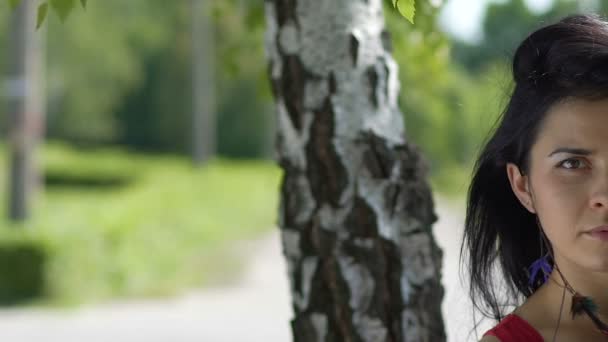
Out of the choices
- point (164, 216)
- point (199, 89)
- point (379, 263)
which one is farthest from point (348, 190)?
point (199, 89)

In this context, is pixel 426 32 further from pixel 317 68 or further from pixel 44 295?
pixel 44 295

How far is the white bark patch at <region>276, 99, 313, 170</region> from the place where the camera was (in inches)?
101

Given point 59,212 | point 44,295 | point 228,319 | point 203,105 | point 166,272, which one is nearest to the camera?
point 228,319

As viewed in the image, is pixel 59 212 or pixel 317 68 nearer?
pixel 317 68

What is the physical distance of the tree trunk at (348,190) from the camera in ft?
8.23

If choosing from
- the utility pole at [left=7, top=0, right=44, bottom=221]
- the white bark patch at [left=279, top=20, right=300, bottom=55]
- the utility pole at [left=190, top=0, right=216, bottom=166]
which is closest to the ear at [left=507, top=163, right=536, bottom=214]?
the white bark patch at [left=279, top=20, right=300, bottom=55]

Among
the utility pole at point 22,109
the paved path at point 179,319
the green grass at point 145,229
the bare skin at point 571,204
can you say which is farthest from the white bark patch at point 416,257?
the utility pole at point 22,109

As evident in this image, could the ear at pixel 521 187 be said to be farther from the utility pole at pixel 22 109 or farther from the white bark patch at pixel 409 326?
the utility pole at pixel 22 109

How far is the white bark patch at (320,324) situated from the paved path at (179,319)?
15.8ft

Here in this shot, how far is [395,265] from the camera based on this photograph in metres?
2.52

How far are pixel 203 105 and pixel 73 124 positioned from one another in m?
18.8

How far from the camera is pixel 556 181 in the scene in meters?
1.90

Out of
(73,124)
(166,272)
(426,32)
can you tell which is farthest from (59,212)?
(73,124)

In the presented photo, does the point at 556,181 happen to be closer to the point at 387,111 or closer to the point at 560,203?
the point at 560,203
